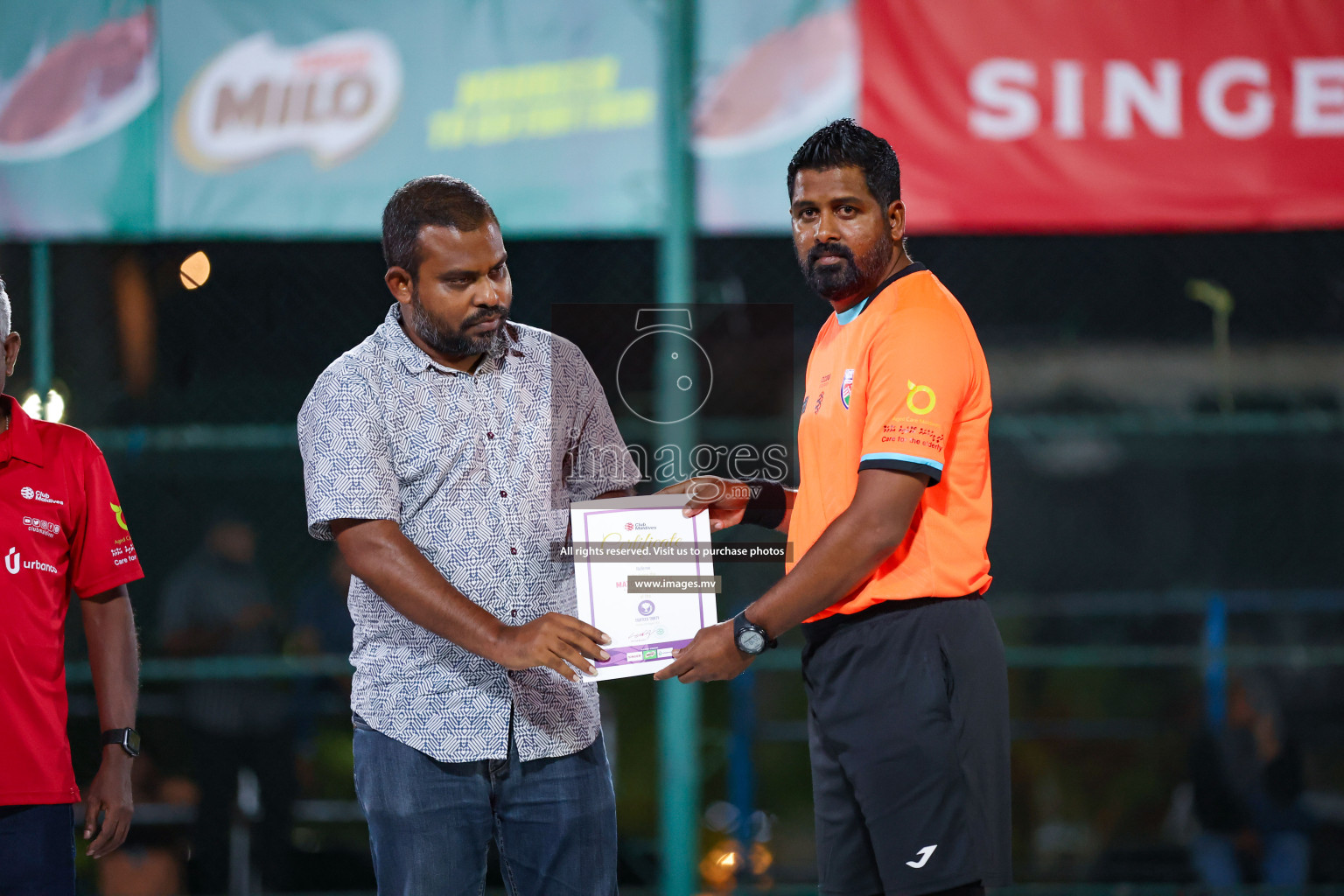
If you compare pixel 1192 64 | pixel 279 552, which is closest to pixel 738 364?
pixel 1192 64

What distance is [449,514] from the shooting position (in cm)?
238

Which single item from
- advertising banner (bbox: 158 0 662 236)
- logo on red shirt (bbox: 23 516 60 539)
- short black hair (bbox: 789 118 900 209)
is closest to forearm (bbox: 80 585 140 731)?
logo on red shirt (bbox: 23 516 60 539)

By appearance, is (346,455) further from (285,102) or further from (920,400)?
(285,102)

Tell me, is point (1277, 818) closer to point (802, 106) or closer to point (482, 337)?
point (802, 106)

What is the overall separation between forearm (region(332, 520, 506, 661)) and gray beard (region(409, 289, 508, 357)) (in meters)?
0.39

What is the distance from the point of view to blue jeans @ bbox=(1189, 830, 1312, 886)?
4629 mm

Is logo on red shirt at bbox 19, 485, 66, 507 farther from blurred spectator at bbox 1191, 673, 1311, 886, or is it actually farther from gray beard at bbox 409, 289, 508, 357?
blurred spectator at bbox 1191, 673, 1311, 886

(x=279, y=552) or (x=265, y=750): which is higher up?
(x=279, y=552)

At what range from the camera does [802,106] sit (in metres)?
4.44

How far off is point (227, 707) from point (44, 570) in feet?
7.35

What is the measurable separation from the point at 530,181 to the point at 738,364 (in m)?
1.35

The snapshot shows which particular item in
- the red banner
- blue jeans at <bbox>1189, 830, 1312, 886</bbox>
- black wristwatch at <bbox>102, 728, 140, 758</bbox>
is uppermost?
the red banner

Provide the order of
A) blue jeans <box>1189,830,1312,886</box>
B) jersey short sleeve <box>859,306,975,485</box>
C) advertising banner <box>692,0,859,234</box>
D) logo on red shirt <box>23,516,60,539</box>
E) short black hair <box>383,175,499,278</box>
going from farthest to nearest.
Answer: blue jeans <box>1189,830,1312,886</box>, advertising banner <box>692,0,859,234</box>, logo on red shirt <box>23,516,60,539</box>, short black hair <box>383,175,499,278</box>, jersey short sleeve <box>859,306,975,485</box>

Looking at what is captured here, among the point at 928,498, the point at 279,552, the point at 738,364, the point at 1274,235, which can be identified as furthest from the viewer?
the point at 279,552
